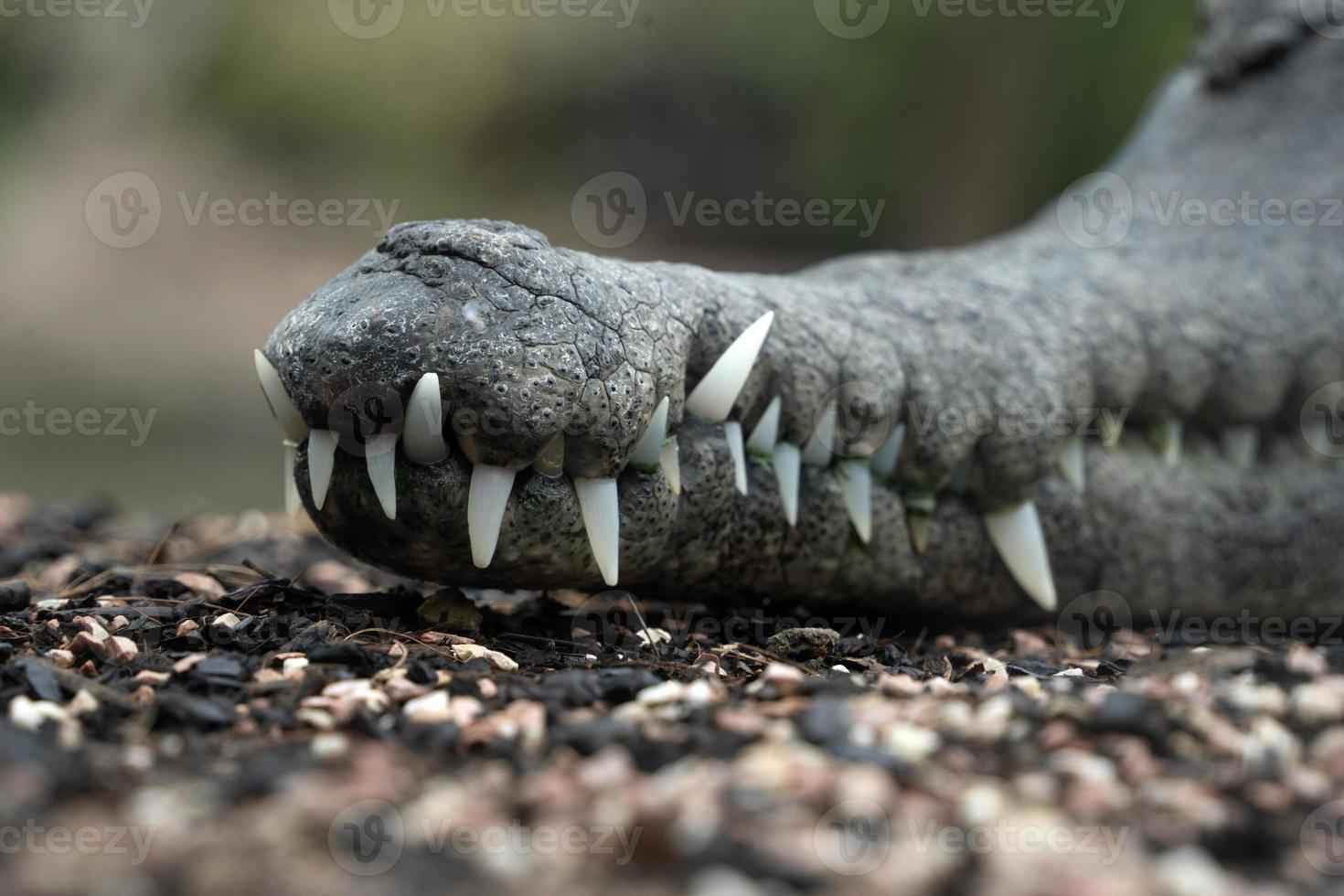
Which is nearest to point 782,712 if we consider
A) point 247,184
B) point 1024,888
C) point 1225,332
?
point 1024,888

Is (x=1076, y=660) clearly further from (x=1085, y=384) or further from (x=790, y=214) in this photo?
(x=790, y=214)

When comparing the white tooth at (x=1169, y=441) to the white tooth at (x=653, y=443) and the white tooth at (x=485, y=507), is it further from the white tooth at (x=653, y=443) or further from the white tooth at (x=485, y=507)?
the white tooth at (x=485, y=507)

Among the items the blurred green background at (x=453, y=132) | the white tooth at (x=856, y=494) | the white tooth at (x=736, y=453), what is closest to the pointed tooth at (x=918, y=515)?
the white tooth at (x=856, y=494)

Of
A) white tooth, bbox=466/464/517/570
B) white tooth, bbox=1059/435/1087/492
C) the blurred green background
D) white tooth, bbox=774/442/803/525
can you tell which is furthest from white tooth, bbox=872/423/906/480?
the blurred green background

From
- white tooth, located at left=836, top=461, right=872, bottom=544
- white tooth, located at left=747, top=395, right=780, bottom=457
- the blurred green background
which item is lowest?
white tooth, located at left=836, top=461, right=872, bottom=544

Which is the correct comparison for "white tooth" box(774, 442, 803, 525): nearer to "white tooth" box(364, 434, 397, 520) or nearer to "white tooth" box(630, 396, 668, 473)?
"white tooth" box(630, 396, 668, 473)

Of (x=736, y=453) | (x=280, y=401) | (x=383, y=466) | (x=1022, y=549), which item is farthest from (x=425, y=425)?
(x=1022, y=549)
